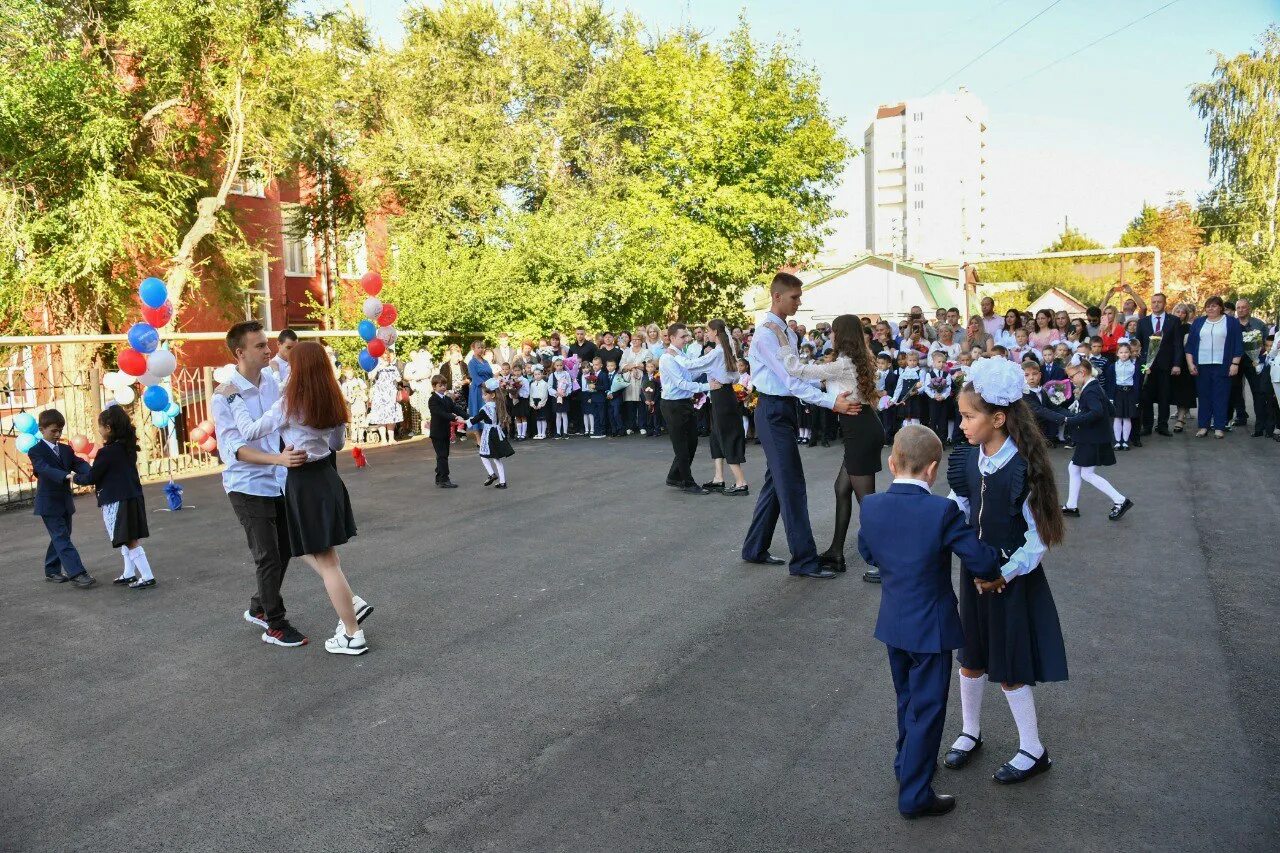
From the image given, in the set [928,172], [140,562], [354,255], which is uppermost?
[928,172]

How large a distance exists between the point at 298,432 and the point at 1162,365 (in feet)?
44.0

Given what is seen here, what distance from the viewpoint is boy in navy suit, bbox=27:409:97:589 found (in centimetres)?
819

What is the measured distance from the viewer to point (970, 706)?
429 centimetres

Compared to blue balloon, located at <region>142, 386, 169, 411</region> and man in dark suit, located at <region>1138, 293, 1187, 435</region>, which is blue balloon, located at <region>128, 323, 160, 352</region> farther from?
man in dark suit, located at <region>1138, 293, 1187, 435</region>

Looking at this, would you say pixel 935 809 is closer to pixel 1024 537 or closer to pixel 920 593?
pixel 920 593

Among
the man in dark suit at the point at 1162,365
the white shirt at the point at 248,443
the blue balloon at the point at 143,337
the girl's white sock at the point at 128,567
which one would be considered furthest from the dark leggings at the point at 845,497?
the man in dark suit at the point at 1162,365

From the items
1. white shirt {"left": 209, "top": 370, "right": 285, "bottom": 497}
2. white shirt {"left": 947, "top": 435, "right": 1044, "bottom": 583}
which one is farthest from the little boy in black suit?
white shirt {"left": 947, "top": 435, "right": 1044, "bottom": 583}

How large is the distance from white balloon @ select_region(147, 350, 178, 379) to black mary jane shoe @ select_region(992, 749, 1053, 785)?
9.00m

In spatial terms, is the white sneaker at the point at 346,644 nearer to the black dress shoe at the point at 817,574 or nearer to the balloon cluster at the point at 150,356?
the black dress shoe at the point at 817,574

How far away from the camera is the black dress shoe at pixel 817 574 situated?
291 inches

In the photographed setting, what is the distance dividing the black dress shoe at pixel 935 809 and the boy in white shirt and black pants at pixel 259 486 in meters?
4.07

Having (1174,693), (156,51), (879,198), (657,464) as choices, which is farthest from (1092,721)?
(879,198)

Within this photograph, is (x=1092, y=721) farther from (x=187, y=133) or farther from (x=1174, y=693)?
(x=187, y=133)

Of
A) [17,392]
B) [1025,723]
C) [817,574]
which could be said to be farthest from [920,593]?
[17,392]
